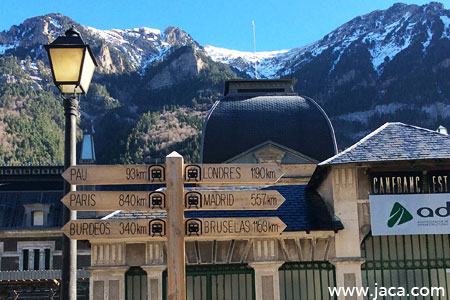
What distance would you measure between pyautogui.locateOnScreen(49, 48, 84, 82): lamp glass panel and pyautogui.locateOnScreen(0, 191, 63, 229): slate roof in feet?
117

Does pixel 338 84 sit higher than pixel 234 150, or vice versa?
pixel 338 84

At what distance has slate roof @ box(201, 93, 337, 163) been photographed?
27.6 m

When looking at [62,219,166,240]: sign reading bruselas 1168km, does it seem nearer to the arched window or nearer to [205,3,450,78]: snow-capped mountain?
the arched window

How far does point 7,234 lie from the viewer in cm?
4112

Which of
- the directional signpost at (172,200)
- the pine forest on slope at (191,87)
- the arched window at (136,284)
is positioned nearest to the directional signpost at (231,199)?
the directional signpost at (172,200)

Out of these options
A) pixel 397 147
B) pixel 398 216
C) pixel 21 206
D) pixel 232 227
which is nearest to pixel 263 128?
pixel 397 147

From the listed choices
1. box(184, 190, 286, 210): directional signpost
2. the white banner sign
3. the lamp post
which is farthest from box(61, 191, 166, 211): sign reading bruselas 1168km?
the white banner sign

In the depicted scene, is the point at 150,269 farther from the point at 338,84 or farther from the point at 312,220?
the point at 338,84

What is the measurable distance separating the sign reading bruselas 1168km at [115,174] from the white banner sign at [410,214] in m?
8.66

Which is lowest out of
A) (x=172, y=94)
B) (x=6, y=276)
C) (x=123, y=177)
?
(x=6, y=276)

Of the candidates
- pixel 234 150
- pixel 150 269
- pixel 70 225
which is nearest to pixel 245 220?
pixel 70 225

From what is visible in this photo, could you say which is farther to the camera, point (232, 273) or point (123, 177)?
point (232, 273)

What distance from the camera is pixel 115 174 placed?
25.6 ft

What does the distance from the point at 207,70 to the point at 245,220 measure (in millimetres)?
132806
